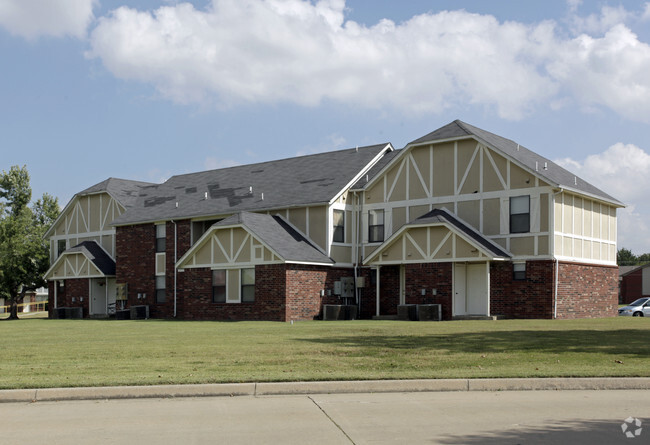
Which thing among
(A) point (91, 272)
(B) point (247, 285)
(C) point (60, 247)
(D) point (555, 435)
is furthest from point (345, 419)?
(C) point (60, 247)

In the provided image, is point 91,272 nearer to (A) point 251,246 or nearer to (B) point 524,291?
(A) point 251,246

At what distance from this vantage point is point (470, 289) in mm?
32625

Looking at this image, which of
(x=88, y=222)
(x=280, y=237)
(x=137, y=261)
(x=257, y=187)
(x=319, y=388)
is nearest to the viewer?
(x=319, y=388)

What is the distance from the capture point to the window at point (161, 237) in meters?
42.0

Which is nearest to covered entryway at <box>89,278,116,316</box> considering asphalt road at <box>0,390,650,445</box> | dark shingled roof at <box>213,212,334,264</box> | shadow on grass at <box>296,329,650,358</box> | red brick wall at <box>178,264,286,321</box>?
red brick wall at <box>178,264,286,321</box>

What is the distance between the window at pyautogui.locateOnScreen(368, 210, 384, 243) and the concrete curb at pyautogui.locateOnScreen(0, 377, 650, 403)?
24.6 meters

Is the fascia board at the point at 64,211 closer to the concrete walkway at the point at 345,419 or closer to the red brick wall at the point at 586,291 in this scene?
the red brick wall at the point at 586,291

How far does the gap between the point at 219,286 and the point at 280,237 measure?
12.8ft

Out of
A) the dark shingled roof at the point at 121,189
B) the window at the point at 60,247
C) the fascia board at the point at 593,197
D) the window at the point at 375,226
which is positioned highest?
the dark shingled roof at the point at 121,189

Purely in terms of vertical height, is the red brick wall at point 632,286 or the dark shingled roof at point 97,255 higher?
the dark shingled roof at point 97,255

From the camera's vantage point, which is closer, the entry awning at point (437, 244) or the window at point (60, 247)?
the entry awning at point (437, 244)

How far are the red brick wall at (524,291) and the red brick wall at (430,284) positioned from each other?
1826 mm

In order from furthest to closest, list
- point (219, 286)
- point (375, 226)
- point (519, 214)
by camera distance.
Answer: point (375, 226) → point (219, 286) → point (519, 214)

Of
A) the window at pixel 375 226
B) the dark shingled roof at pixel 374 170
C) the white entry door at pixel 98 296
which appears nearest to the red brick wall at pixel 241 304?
the window at pixel 375 226
